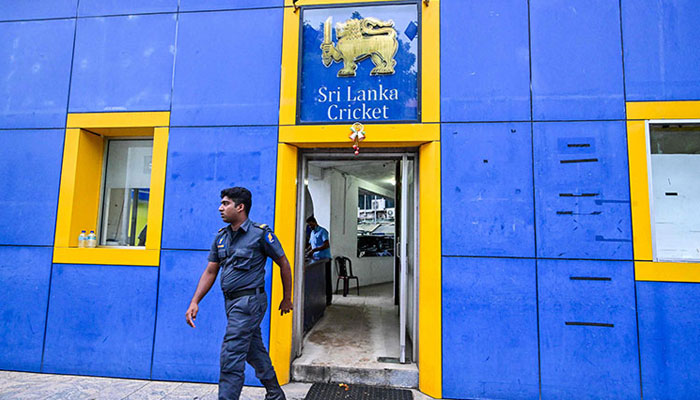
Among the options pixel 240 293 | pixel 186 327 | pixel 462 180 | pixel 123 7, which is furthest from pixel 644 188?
pixel 123 7

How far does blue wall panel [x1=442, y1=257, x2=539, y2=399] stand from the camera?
334 cm

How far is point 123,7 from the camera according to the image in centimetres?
417

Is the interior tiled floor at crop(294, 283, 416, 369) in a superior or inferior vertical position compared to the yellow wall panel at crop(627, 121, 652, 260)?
inferior

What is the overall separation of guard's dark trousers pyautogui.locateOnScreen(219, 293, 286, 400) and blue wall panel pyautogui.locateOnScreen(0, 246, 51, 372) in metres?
2.66

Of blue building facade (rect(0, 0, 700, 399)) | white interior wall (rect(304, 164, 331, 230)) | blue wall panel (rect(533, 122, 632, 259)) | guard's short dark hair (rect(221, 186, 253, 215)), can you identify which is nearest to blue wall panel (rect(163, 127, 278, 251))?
blue building facade (rect(0, 0, 700, 399))

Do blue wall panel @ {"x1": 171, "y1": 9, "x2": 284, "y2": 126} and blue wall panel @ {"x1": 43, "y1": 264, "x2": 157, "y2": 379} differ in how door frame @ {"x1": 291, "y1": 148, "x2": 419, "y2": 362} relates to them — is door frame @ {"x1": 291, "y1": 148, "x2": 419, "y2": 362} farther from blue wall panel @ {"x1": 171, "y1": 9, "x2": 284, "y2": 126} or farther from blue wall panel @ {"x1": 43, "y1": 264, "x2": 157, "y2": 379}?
blue wall panel @ {"x1": 43, "y1": 264, "x2": 157, "y2": 379}

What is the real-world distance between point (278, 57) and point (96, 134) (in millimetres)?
2425

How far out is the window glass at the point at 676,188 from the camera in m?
3.44

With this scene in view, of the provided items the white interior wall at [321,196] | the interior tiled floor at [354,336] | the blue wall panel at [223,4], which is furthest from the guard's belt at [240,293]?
the white interior wall at [321,196]

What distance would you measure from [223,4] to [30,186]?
301 cm

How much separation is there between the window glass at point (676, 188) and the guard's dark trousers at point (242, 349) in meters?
3.76

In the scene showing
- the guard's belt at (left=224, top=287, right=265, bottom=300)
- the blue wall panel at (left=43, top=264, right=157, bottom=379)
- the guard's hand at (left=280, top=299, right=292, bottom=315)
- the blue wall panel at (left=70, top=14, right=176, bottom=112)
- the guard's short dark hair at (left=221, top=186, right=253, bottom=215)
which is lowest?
the blue wall panel at (left=43, top=264, right=157, bottom=379)

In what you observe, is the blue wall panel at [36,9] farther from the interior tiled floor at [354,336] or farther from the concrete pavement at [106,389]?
the interior tiled floor at [354,336]

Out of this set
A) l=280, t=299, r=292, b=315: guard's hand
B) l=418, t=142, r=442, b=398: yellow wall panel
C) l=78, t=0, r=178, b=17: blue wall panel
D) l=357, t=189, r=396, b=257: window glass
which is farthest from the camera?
l=357, t=189, r=396, b=257: window glass
